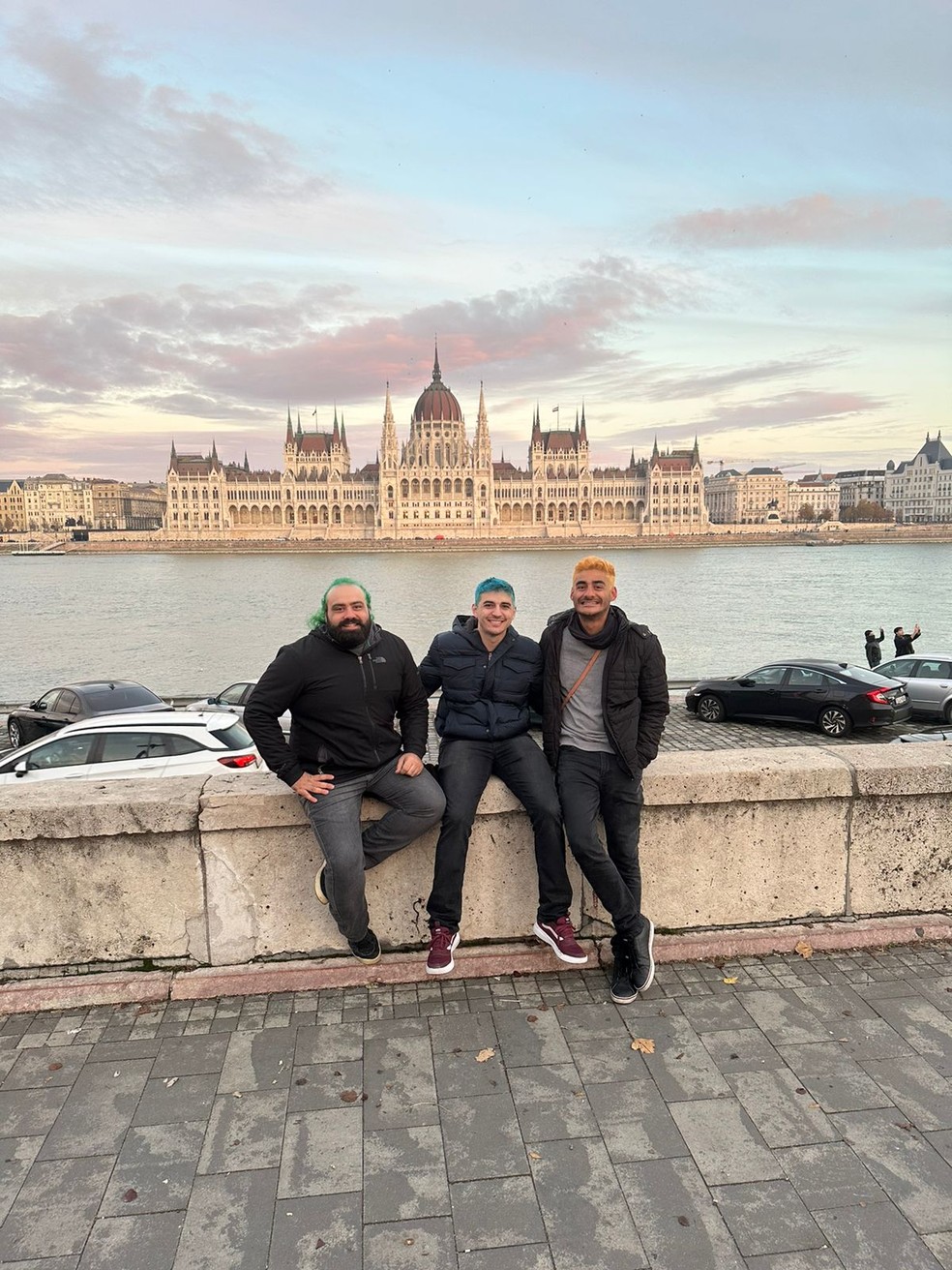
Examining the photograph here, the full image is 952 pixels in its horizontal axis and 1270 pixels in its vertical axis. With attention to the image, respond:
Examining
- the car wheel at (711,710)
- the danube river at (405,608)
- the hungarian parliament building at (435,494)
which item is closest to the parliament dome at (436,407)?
the hungarian parliament building at (435,494)

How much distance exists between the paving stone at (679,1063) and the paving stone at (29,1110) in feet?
7.05

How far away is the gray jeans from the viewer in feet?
11.7

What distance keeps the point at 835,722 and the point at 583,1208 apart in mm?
13344

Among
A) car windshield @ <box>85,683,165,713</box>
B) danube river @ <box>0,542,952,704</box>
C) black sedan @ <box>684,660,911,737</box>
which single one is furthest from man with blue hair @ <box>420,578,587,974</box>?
danube river @ <box>0,542,952,704</box>

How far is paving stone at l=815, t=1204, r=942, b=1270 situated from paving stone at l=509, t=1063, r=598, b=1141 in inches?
29.9

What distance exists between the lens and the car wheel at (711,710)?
52.4ft

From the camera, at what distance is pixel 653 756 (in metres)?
3.81

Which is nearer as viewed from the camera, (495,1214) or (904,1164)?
(495,1214)

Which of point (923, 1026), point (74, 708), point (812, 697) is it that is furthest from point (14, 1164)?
point (812, 697)

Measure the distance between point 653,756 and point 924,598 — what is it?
189ft

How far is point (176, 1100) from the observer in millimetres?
2953

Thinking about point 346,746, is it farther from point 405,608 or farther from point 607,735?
point 405,608

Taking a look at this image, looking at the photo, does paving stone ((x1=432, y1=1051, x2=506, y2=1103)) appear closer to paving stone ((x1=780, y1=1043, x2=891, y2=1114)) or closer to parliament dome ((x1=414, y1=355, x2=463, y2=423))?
paving stone ((x1=780, y1=1043, x2=891, y2=1114))

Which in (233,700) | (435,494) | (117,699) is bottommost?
(233,700)
